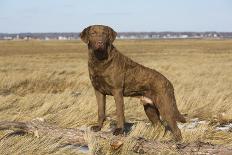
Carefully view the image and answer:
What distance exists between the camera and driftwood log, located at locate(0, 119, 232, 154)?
202 inches

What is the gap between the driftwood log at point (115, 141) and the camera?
5.14m

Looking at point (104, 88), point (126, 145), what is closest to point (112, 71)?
point (104, 88)

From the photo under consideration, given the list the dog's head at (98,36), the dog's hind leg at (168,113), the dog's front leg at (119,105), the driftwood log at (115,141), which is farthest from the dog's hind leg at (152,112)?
the dog's head at (98,36)

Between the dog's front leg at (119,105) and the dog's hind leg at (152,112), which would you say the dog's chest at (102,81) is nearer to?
the dog's front leg at (119,105)

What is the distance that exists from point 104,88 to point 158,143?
1129 millimetres

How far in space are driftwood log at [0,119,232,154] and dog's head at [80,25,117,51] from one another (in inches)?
43.1

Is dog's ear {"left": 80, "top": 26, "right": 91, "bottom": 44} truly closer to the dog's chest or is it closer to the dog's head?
the dog's head

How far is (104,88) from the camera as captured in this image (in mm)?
6055

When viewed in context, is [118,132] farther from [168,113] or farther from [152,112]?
[152,112]

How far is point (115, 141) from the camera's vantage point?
17.9 ft

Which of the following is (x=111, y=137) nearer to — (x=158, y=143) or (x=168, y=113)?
(x=158, y=143)

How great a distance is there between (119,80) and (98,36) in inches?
25.3

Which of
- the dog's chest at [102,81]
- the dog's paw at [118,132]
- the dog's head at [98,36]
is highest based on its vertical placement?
the dog's head at [98,36]

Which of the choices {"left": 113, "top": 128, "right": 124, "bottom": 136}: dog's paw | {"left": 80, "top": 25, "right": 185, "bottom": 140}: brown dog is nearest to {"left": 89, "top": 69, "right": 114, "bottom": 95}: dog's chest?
{"left": 80, "top": 25, "right": 185, "bottom": 140}: brown dog
